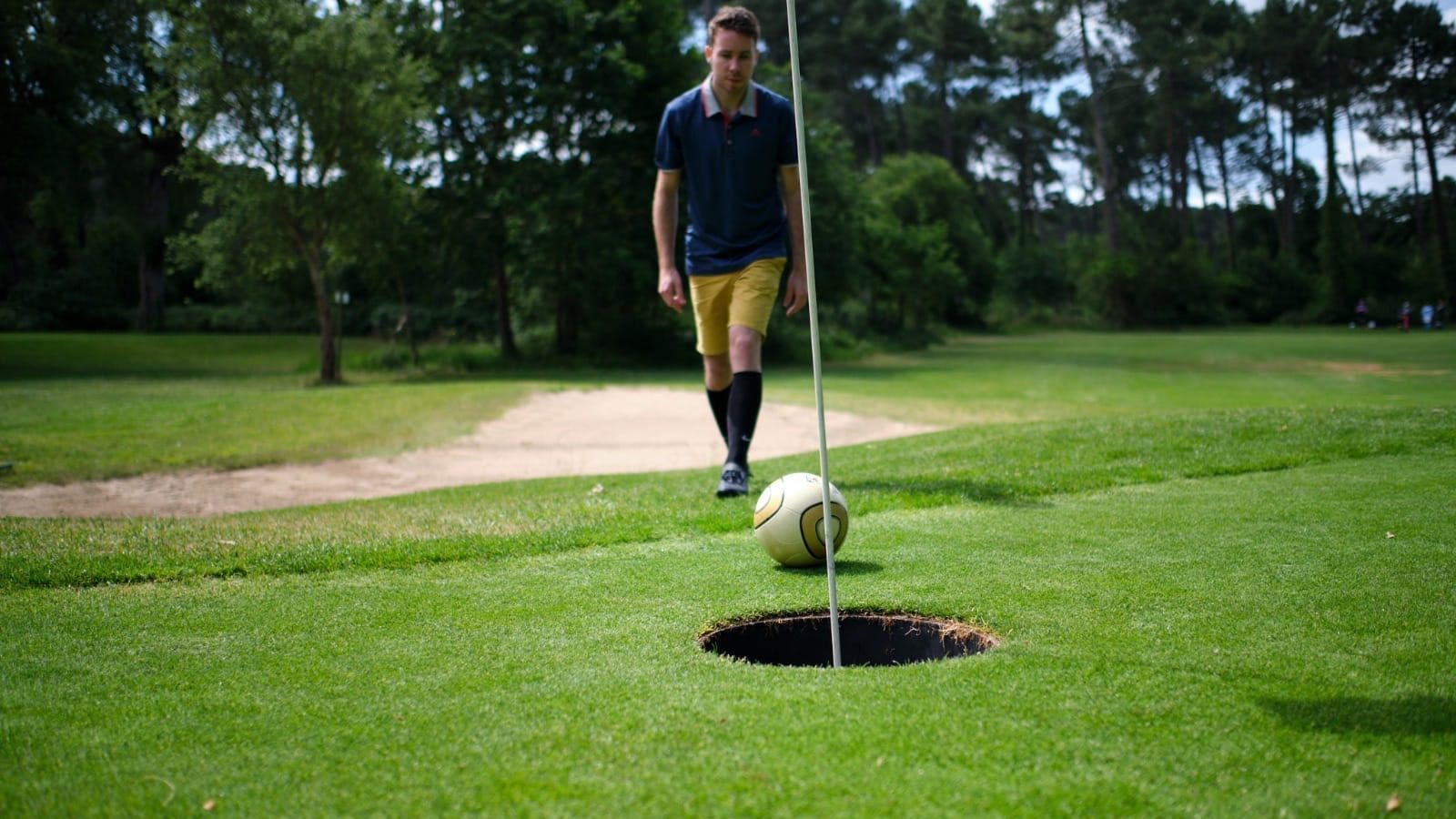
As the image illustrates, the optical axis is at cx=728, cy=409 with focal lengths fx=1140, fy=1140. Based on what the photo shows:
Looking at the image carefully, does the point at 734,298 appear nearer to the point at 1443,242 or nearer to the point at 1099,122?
the point at 1443,242

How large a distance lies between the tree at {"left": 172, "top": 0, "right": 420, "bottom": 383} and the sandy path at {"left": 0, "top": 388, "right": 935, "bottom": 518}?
9.31 m

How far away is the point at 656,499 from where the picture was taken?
6.82m

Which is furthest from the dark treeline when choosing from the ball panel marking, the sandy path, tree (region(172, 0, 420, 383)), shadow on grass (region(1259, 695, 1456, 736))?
shadow on grass (region(1259, 695, 1456, 736))

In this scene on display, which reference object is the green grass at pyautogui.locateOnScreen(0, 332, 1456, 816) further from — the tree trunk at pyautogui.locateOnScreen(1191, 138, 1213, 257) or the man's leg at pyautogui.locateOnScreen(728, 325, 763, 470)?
the tree trunk at pyautogui.locateOnScreen(1191, 138, 1213, 257)

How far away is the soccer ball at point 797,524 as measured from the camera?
4.54 meters

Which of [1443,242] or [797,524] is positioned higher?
[1443,242]

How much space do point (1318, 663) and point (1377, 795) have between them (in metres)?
0.88

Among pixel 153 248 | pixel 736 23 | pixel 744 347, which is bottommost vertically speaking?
pixel 744 347

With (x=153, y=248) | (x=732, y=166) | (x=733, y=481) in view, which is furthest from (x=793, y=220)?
(x=153, y=248)

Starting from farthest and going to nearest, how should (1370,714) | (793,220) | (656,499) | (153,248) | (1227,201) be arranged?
(1227,201) → (153,248) → (793,220) → (656,499) → (1370,714)

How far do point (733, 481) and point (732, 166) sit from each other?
1835 mm

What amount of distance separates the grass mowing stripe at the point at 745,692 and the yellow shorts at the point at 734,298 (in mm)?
2152

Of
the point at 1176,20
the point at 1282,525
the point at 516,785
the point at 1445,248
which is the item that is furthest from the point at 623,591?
the point at 1176,20

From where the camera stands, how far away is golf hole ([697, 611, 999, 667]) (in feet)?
12.0
